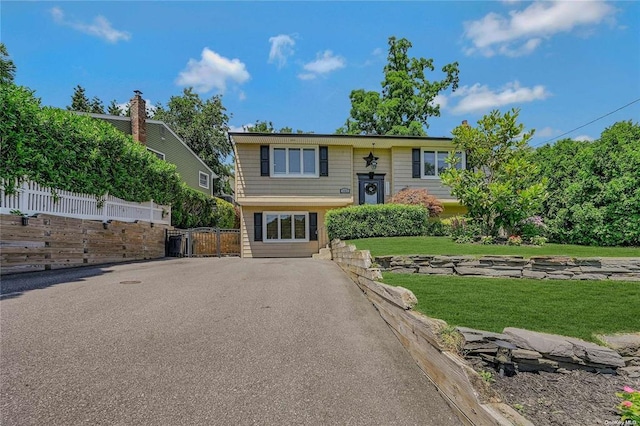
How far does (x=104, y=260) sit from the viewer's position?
10.7 m

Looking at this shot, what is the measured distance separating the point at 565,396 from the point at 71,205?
452 inches

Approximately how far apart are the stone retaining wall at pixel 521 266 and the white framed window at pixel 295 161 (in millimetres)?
9404

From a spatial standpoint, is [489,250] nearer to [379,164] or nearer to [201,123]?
[379,164]

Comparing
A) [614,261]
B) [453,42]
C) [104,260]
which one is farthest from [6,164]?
[453,42]

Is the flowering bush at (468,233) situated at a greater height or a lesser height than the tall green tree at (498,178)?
lesser

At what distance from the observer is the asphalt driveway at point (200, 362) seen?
2.77 m

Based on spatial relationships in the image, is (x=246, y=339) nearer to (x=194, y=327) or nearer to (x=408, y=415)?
(x=194, y=327)

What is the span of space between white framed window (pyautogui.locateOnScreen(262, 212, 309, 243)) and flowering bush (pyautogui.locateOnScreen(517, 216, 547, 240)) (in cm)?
924

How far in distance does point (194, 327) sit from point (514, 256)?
6519 millimetres

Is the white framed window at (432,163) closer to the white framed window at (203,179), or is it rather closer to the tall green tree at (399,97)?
the tall green tree at (399,97)

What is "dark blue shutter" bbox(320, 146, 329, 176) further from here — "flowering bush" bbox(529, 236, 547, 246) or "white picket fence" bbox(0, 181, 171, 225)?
"flowering bush" bbox(529, 236, 547, 246)

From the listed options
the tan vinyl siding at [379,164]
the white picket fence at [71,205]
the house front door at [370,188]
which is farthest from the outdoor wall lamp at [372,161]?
the white picket fence at [71,205]

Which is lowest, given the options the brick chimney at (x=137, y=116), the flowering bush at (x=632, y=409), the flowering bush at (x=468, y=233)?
the flowering bush at (x=632, y=409)

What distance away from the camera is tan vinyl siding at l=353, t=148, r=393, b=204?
16938mm
